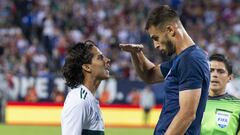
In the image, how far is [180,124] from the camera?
5043 millimetres

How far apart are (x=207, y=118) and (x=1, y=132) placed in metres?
11.3

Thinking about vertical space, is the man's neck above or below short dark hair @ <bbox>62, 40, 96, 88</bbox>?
below

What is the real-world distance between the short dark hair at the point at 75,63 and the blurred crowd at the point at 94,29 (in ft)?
51.0

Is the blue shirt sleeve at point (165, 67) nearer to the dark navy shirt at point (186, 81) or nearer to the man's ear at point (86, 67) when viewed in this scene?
the dark navy shirt at point (186, 81)

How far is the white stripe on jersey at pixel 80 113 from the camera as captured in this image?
16.1ft

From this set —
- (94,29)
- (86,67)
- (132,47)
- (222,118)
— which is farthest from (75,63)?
(94,29)

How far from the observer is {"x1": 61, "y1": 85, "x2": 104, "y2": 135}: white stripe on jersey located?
4895 millimetres

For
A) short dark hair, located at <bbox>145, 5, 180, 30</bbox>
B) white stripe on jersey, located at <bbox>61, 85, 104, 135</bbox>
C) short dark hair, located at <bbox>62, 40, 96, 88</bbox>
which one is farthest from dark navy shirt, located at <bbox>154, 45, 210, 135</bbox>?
short dark hair, located at <bbox>62, 40, 96, 88</bbox>

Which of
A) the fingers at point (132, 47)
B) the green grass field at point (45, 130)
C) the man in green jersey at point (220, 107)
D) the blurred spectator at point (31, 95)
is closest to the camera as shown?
the fingers at point (132, 47)

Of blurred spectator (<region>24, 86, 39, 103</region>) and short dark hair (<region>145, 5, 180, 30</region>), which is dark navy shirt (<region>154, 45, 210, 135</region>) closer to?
short dark hair (<region>145, 5, 180, 30</region>)

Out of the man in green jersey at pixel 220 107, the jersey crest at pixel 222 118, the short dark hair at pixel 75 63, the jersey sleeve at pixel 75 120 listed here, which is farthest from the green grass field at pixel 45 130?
the jersey sleeve at pixel 75 120

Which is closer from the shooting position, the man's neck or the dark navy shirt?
the dark navy shirt

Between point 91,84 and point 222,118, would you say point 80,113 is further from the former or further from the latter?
point 222,118

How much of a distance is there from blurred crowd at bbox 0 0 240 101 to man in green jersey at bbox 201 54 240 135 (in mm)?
14432
